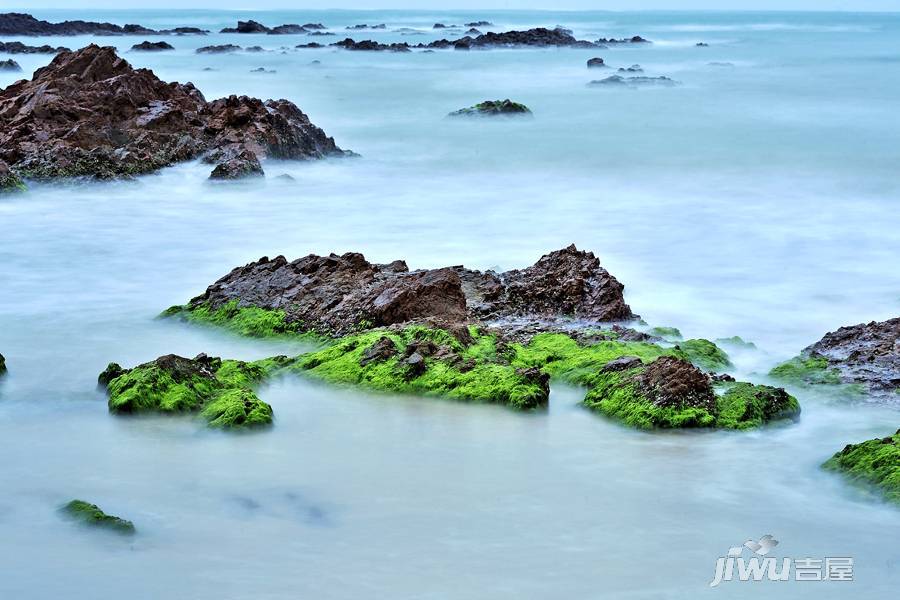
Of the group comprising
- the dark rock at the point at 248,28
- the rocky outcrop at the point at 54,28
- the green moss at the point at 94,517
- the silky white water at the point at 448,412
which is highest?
the dark rock at the point at 248,28

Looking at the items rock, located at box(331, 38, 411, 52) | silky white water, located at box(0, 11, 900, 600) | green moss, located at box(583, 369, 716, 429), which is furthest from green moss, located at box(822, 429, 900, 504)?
rock, located at box(331, 38, 411, 52)

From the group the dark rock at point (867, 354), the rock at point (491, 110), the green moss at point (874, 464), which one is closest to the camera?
the green moss at point (874, 464)

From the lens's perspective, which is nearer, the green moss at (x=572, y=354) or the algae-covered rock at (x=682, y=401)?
the algae-covered rock at (x=682, y=401)

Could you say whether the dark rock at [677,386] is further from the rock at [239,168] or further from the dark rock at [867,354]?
the rock at [239,168]

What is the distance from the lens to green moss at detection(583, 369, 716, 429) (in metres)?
6.61

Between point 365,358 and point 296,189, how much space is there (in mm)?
7877

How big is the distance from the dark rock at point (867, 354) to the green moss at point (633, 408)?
1.25 meters

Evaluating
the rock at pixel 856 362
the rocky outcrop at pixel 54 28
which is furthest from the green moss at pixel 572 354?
the rocky outcrop at pixel 54 28

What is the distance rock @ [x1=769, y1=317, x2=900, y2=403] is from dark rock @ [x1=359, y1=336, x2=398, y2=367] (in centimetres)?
241

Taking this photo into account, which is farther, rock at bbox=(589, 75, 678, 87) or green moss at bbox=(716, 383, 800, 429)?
rock at bbox=(589, 75, 678, 87)

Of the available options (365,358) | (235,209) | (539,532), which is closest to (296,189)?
(235,209)

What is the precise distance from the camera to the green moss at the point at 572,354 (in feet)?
24.2

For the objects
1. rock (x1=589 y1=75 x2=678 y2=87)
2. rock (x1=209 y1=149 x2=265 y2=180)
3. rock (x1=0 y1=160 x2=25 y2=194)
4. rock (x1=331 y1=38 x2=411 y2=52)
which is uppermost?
rock (x1=331 y1=38 x2=411 y2=52)

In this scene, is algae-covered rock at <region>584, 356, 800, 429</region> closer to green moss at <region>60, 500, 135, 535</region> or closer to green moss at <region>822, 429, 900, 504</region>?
green moss at <region>822, 429, 900, 504</region>
